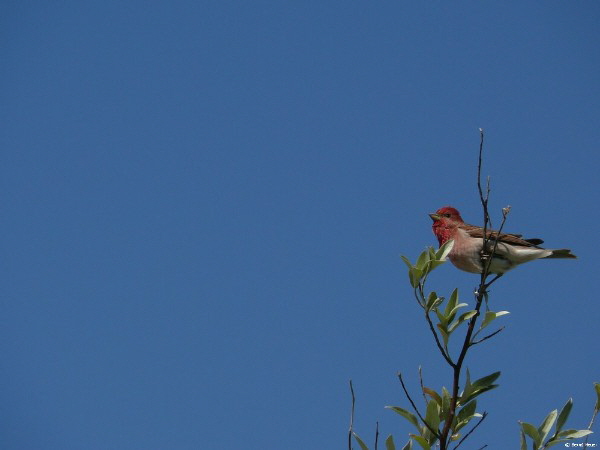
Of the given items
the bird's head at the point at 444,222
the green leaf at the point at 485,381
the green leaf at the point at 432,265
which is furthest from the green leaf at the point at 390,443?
the bird's head at the point at 444,222

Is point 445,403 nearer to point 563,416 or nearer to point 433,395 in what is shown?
point 433,395

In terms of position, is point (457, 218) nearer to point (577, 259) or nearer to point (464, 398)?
point (577, 259)

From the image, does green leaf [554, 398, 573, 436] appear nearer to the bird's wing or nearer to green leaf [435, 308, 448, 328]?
green leaf [435, 308, 448, 328]

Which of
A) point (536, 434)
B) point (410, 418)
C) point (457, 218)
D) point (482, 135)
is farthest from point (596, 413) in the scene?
point (457, 218)

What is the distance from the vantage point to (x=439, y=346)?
3281 mm

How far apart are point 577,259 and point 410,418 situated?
337 cm

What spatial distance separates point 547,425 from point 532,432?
103 mm

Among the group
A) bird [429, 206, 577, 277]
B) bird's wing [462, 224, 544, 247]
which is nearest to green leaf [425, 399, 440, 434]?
bird [429, 206, 577, 277]

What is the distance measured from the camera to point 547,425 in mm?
3176

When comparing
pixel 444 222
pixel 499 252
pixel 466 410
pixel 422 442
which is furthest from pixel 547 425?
pixel 444 222

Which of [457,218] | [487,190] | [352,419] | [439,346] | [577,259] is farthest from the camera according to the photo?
[457,218]

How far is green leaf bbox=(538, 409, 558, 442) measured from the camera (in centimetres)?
315

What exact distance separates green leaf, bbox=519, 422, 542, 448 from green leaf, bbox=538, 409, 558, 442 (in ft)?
0.07

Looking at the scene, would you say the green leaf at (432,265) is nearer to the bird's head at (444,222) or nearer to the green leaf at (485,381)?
the green leaf at (485,381)
